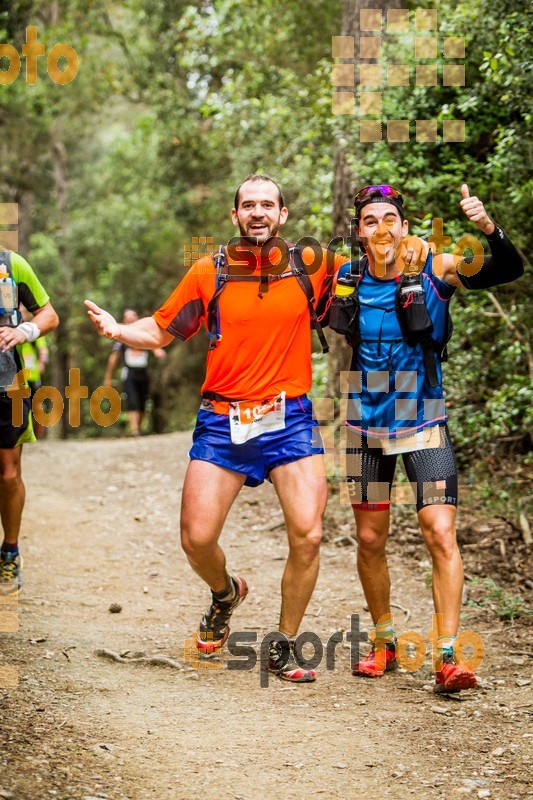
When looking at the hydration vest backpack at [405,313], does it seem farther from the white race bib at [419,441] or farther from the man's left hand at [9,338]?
the man's left hand at [9,338]

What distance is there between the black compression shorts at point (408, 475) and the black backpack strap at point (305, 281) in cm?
62

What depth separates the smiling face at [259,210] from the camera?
486 centimetres

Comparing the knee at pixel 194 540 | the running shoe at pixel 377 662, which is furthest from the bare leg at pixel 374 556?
the knee at pixel 194 540

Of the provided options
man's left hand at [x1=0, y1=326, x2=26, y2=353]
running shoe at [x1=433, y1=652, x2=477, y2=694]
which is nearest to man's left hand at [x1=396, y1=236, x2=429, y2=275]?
running shoe at [x1=433, y1=652, x2=477, y2=694]

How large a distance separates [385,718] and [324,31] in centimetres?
1117

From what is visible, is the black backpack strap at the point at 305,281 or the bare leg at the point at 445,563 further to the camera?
the black backpack strap at the point at 305,281

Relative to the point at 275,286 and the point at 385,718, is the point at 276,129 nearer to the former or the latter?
the point at 275,286

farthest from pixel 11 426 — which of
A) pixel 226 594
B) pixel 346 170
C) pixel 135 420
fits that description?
pixel 135 420

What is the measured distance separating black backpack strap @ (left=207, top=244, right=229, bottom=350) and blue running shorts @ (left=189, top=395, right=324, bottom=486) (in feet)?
1.35

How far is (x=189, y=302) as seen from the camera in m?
4.98

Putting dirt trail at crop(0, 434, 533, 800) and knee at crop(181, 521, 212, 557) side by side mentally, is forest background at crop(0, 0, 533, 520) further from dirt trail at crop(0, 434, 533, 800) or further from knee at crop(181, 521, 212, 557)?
dirt trail at crop(0, 434, 533, 800)

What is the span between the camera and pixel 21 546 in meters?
8.03

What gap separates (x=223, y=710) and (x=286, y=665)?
1.90 ft

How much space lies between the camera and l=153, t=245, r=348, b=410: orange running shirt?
15.8ft
